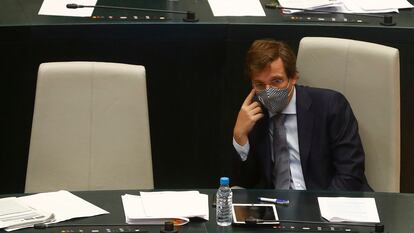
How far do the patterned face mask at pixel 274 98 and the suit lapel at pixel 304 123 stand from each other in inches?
2.6

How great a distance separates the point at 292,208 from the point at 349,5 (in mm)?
1747

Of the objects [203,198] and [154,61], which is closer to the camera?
[203,198]

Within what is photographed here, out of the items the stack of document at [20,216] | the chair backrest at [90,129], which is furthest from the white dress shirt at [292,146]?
the stack of document at [20,216]

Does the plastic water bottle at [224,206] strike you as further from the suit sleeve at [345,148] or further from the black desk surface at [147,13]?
the black desk surface at [147,13]

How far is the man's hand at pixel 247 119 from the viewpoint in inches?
166

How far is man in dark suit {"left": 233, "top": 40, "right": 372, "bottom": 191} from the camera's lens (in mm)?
4180

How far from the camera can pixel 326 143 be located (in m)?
4.24

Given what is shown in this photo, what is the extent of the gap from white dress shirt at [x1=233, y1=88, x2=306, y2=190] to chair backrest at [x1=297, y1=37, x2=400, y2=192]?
7.6 inches

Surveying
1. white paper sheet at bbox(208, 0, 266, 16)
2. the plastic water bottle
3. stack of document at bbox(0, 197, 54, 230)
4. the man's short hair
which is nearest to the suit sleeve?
the man's short hair

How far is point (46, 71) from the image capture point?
407cm

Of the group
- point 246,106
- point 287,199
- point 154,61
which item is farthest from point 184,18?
point 287,199

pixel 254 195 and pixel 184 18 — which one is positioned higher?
pixel 184 18

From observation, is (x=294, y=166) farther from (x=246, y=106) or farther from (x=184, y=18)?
(x=184, y=18)

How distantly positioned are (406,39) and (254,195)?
147 centimetres
